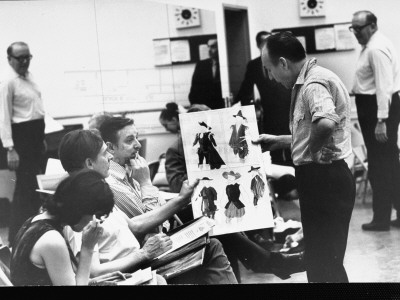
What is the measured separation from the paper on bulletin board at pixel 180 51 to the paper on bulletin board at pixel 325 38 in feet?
2.06

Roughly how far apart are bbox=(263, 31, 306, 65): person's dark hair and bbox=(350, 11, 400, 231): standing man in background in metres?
0.27

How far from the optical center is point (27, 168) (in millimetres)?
3887

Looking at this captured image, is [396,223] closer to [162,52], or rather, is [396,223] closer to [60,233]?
[162,52]

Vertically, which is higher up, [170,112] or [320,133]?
[170,112]

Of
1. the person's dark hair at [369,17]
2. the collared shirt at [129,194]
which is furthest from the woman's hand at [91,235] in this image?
the person's dark hair at [369,17]

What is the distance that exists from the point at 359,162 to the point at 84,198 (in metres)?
Answer: 1.30

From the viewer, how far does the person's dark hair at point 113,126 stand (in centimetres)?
366

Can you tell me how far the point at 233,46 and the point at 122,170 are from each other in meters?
0.80

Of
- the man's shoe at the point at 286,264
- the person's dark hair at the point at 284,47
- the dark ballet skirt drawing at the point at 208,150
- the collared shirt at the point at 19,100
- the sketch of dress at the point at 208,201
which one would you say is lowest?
the man's shoe at the point at 286,264

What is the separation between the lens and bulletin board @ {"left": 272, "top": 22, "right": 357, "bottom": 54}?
3527 mm

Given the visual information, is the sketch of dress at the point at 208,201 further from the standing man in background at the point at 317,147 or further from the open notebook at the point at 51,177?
the open notebook at the point at 51,177

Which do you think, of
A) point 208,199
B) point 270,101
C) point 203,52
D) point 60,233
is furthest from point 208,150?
point 60,233

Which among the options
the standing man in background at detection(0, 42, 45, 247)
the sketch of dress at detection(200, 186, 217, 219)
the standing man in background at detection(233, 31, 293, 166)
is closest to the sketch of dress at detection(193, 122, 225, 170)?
the sketch of dress at detection(200, 186, 217, 219)

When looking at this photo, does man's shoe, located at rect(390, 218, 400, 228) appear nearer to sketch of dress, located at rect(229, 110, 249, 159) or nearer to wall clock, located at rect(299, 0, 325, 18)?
sketch of dress, located at rect(229, 110, 249, 159)
